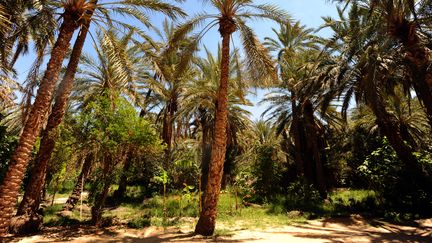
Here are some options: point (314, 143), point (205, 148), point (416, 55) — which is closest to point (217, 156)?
point (416, 55)

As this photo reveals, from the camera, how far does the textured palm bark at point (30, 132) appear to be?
26.7ft

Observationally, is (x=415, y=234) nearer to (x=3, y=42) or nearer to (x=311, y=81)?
(x=311, y=81)

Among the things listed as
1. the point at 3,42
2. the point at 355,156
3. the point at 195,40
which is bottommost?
the point at 355,156

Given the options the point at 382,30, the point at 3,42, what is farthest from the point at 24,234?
the point at 382,30

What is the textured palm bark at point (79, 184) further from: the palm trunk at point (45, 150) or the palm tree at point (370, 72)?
the palm tree at point (370, 72)

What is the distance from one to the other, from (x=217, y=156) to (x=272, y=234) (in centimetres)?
315

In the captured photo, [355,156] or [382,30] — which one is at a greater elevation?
[382,30]

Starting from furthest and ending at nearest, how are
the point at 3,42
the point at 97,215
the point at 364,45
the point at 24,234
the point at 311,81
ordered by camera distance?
the point at 311,81
the point at 364,45
the point at 97,215
the point at 3,42
the point at 24,234

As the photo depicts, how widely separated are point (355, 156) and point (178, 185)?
13142 mm

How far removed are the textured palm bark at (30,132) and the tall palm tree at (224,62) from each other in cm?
412

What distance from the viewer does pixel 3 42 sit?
11.3 meters

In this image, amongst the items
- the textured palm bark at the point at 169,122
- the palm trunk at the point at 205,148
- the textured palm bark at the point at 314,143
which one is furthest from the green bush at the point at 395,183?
the textured palm bark at the point at 169,122

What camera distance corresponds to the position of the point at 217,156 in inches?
428

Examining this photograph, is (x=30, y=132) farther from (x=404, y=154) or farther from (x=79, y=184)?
(x=404, y=154)
